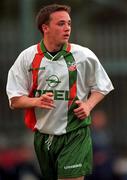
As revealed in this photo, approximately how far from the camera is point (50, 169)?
812cm

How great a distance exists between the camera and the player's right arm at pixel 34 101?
300 inches

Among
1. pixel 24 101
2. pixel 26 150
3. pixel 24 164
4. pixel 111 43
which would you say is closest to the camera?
pixel 24 101

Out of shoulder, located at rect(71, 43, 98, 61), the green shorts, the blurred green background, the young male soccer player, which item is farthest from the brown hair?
the blurred green background

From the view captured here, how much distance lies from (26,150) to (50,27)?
7072 millimetres

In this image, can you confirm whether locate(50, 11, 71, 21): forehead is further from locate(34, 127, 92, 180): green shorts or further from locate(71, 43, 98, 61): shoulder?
locate(34, 127, 92, 180): green shorts

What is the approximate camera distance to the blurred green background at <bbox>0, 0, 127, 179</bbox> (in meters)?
15.6

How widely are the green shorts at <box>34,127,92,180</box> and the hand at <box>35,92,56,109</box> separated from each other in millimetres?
398

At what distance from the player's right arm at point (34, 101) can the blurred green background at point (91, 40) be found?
25.0 feet

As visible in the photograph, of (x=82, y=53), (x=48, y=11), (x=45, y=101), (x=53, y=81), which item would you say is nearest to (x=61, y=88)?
(x=53, y=81)

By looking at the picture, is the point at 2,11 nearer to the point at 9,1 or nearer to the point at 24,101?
the point at 9,1

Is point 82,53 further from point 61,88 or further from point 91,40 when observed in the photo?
point 91,40

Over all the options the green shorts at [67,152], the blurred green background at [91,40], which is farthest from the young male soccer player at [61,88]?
the blurred green background at [91,40]

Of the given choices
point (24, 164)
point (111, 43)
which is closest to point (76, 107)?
point (24, 164)

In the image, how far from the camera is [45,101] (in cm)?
762
